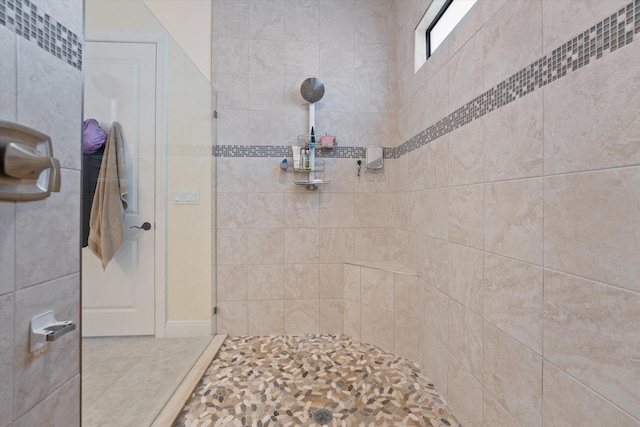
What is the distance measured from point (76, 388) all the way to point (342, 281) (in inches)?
64.1

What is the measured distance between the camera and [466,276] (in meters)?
1.25

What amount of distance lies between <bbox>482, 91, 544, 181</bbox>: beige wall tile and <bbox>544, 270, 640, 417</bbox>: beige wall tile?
38 centimetres

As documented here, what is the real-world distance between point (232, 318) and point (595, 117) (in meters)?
2.31

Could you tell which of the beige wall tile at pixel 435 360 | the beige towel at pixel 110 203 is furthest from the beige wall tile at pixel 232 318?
the beige wall tile at pixel 435 360

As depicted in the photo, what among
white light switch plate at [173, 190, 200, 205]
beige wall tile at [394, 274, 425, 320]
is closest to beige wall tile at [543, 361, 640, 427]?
beige wall tile at [394, 274, 425, 320]

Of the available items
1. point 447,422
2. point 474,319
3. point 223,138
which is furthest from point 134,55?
point 447,422

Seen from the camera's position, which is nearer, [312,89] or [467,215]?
[467,215]

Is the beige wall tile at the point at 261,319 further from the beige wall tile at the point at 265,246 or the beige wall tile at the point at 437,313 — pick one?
the beige wall tile at the point at 437,313

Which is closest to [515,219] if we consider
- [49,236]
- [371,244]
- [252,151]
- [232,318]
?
[371,244]

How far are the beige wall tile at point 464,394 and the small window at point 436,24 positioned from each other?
184 cm

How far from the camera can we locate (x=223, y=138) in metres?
2.10

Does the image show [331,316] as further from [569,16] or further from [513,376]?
[569,16]

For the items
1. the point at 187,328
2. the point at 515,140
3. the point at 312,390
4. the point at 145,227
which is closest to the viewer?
the point at 515,140

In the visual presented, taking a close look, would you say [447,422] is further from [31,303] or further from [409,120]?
[409,120]
